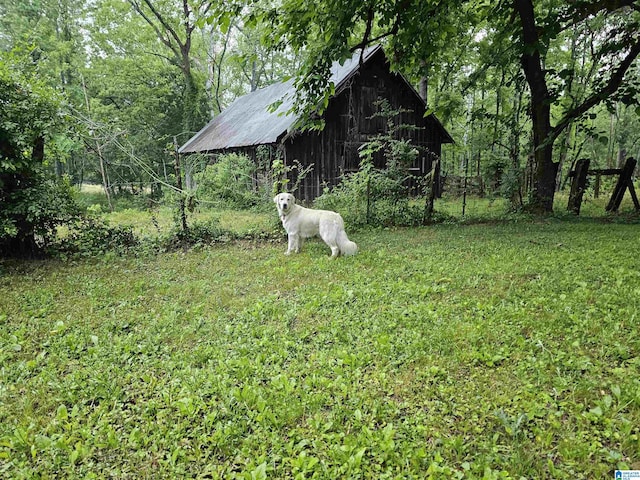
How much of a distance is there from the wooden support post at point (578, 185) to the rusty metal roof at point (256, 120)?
7.58m

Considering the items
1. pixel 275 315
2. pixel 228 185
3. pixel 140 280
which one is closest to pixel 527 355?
pixel 275 315

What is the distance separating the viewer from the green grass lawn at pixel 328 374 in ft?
7.16

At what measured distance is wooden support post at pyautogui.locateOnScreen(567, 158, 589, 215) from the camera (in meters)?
10.2

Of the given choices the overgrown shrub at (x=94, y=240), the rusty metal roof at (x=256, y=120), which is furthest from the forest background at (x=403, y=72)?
the rusty metal roof at (x=256, y=120)

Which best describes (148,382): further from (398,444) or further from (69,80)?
(69,80)

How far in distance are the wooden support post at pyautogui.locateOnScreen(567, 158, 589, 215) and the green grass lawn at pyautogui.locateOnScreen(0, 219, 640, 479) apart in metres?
5.37

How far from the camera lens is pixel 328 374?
2.99 m

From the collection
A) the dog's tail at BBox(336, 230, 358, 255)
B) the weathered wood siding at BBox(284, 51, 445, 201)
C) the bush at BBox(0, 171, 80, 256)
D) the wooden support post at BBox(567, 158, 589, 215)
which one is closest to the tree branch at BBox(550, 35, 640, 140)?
the wooden support post at BBox(567, 158, 589, 215)

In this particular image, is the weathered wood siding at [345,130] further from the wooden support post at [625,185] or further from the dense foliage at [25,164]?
the dense foliage at [25,164]

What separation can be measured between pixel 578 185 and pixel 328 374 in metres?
10.7

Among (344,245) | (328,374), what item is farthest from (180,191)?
(328,374)

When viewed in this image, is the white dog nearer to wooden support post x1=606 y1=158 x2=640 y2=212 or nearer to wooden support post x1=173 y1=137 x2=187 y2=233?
wooden support post x1=173 y1=137 x2=187 y2=233

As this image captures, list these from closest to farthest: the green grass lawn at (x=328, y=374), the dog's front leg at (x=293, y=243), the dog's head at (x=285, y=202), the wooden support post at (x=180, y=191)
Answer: the green grass lawn at (x=328, y=374) < the dog's head at (x=285, y=202) < the dog's front leg at (x=293, y=243) < the wooden support post at (x=180, y=191)

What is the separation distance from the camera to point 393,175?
927 cm
